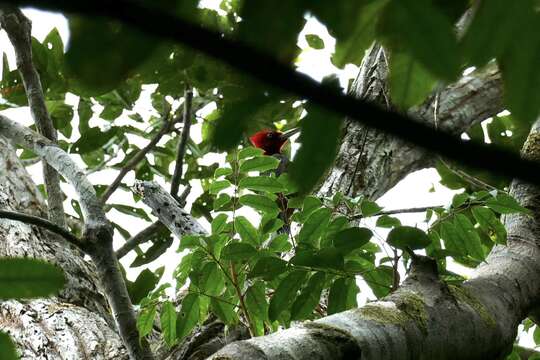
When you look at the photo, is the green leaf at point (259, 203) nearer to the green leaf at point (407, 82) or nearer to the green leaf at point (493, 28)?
the green leaf at point (407, 82)

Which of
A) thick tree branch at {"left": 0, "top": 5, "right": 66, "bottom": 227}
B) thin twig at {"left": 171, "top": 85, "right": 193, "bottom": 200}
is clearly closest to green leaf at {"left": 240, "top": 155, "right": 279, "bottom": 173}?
thin twig at {"left": 171, "top": 85, "right": 193, "bottom": 200}

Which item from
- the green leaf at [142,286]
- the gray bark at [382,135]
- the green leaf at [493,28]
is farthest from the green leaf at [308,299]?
the green leaf at [142,286]

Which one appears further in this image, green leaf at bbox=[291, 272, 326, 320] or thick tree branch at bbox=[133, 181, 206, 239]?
thick tree branch at bbox=[133, 181, 206, 239]

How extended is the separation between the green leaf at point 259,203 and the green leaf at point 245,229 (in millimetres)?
54

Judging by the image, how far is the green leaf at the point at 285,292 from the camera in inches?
80.7

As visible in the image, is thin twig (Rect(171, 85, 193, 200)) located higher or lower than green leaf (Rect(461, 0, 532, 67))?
higher

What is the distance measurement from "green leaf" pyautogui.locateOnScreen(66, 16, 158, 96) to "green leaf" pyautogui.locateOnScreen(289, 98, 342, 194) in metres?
0.18

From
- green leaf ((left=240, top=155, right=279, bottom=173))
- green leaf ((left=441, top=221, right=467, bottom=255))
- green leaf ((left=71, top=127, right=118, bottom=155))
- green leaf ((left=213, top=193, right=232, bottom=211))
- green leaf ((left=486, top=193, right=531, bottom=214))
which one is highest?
green leaf ((left=71, top=127, right=118, bottom=155))

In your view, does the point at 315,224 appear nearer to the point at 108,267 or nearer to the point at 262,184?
the point at 262,184

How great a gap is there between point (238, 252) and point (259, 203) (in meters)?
0.26

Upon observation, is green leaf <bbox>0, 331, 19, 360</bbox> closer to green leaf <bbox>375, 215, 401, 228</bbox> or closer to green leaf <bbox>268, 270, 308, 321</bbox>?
green leaf <bbox>268, 270, 308, 321</bbox>

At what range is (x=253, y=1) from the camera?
593 mm

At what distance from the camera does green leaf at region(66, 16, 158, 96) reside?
0.55 m

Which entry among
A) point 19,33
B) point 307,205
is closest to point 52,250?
point 19,33
